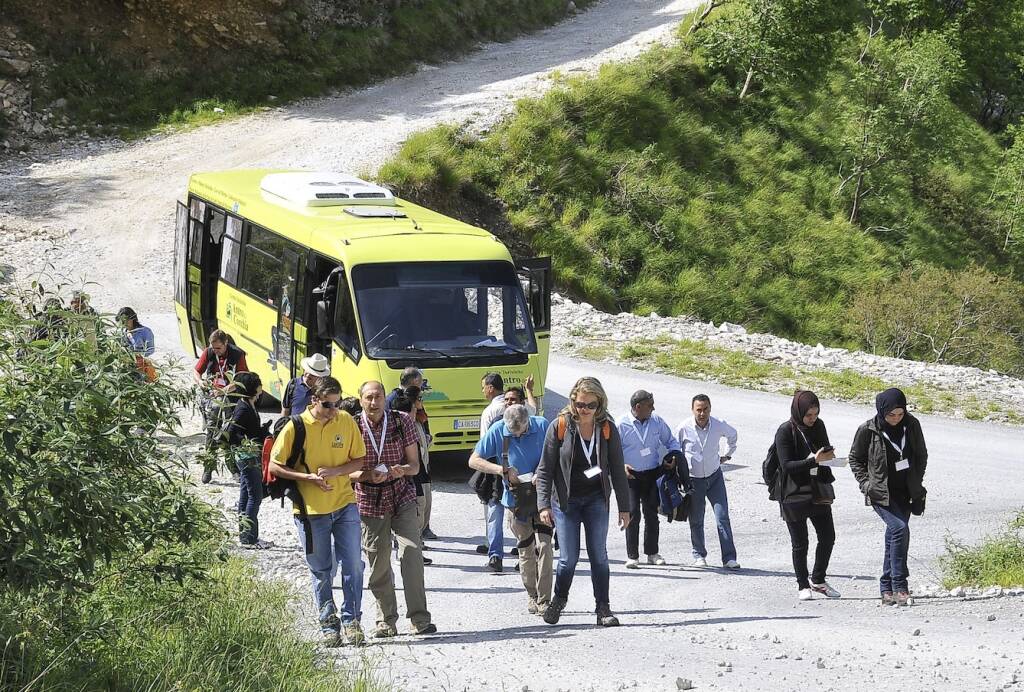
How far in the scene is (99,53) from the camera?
30266 mm

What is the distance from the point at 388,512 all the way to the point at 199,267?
10105 millimetres

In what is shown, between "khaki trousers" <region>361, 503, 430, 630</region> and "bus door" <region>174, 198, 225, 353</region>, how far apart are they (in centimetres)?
954

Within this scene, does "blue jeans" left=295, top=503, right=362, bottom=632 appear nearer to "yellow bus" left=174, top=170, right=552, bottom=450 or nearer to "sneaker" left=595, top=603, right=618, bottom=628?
"sneaker" left=595, top=603, right=618, bottom=628

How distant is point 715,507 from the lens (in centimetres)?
1074

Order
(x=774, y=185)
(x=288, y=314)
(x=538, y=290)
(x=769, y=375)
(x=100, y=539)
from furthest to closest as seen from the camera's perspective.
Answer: (x=774, y=185) → (x=769, y=375) → (x=288, y=314) → (x=538, y=290) → (x=100, y=539)

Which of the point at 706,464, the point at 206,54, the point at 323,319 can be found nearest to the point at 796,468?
the point at 706,464

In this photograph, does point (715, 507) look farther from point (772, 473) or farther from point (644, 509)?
point (772, 473)

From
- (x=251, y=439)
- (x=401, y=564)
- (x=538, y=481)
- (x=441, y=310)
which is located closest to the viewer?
(x=401, y=564)

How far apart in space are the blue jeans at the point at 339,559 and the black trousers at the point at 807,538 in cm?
358

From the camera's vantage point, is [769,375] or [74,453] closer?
[74,453]

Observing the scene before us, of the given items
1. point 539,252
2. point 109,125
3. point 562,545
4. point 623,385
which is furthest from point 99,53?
point 562,545

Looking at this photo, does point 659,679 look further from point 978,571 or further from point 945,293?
point 945,293

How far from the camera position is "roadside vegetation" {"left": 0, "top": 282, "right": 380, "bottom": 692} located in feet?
20.2

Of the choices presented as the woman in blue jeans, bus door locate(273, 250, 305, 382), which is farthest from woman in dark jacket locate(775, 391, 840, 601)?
bus door locate(273, 250, 305, 382)
